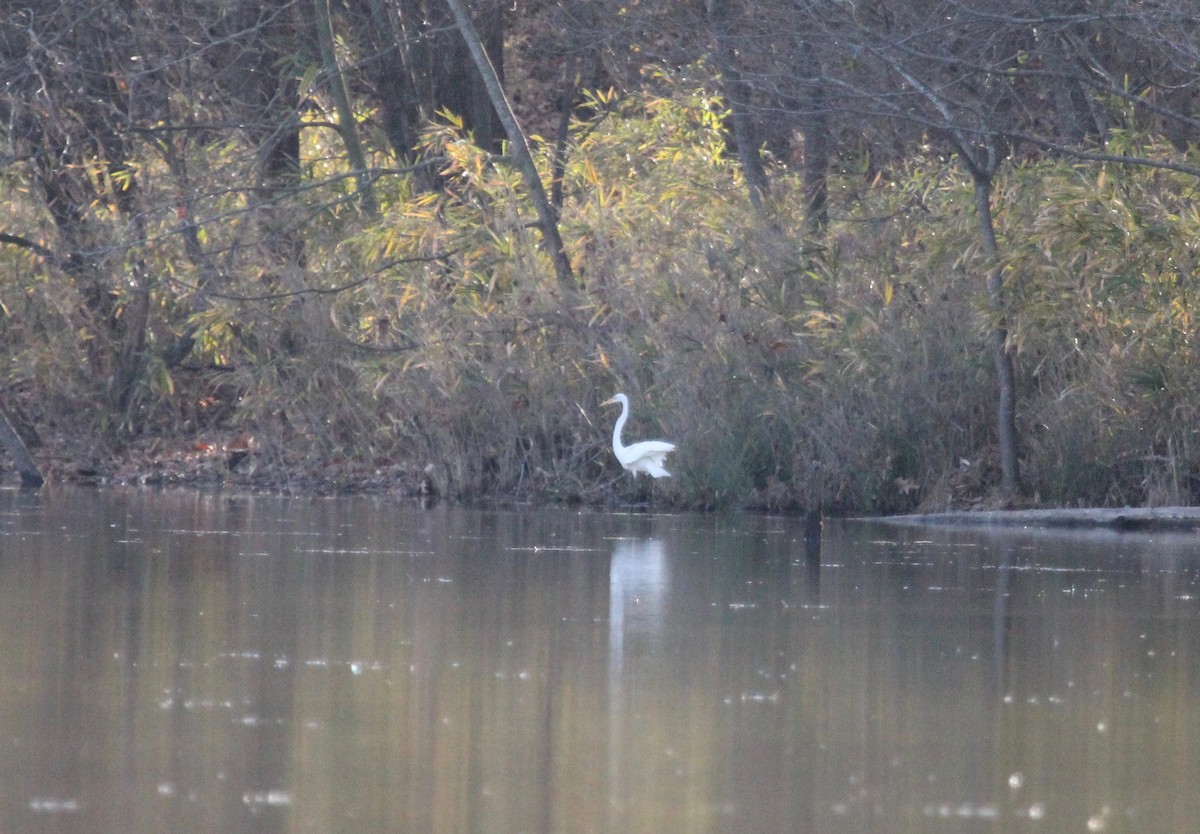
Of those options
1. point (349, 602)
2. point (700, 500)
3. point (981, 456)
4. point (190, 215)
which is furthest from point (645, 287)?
point (349, 602)

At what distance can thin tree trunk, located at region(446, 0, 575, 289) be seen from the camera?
1552 centimetres

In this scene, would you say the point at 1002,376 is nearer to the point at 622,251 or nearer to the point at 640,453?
the point at 640,453

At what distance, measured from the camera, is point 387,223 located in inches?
637

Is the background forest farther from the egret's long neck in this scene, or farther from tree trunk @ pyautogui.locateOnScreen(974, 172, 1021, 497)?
the egret's long neck

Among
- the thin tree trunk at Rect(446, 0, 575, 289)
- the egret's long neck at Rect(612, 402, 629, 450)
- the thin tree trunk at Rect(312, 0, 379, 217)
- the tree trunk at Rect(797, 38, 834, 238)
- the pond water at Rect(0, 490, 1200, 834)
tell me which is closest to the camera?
the pond water at Rect(0, 490, 1200, 834)

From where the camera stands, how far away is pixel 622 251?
594 inches

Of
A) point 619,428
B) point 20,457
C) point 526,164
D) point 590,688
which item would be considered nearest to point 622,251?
point 526,164

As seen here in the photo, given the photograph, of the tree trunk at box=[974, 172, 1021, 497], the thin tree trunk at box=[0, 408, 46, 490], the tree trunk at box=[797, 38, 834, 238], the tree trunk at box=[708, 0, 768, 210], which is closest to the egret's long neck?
the tree trunk at box=[797, 38, 834, 238]

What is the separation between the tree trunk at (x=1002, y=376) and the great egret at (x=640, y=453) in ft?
7.21

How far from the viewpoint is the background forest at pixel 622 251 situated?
12906 mm

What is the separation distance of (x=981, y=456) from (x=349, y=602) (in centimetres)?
656

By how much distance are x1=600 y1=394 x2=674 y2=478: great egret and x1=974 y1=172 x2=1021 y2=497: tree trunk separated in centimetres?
220

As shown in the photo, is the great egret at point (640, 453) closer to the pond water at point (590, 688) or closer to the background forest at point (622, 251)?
the background forest at point (622, 251)

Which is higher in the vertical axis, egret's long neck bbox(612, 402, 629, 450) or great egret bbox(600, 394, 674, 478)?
egret's long neck bbox(612, 402, 629, 450)
